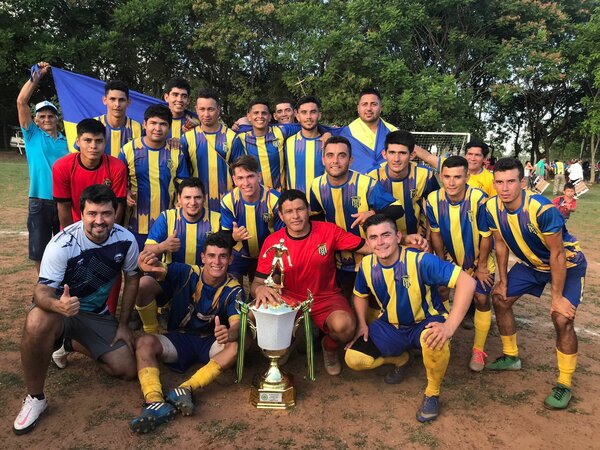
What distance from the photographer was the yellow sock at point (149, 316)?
13.8ft

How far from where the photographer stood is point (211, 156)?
5242 mm

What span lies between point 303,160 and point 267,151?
0.43 meters

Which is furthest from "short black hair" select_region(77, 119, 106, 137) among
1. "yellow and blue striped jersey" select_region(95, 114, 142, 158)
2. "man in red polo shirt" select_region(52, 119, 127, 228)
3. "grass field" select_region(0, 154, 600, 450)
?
"grass field" select_region(0, 154, 600, 450)

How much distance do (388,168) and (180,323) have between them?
7.99 ft

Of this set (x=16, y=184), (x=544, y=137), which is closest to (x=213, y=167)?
(x=16, y=184)

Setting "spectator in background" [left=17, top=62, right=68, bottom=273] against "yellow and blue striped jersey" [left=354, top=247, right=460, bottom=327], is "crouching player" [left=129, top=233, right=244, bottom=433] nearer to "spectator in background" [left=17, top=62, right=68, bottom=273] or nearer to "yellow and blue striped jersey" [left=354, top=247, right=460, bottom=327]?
"yellow and blue striped jersey" [left=354, top=247, right=460, bottom=327]

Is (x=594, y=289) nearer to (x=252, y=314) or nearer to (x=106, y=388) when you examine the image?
(x=252, y=314)

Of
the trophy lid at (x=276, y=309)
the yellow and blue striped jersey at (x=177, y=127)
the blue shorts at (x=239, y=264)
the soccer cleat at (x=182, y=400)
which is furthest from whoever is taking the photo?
the yellow and blue striped jersey at (x=177, y=127)

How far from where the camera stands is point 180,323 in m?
3.99

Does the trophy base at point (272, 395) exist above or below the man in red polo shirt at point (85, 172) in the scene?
below

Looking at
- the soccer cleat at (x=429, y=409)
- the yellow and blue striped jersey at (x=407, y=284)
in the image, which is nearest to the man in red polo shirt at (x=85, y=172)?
the yellow and blue striped jersey at (x=407, y=284)

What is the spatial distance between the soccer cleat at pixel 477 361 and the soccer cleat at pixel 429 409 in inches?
32.5

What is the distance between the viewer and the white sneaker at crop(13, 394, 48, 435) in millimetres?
3058

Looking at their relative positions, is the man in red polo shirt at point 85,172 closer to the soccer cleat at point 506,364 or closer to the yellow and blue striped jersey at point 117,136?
the yellow and blue striped jersey at point 117,136
